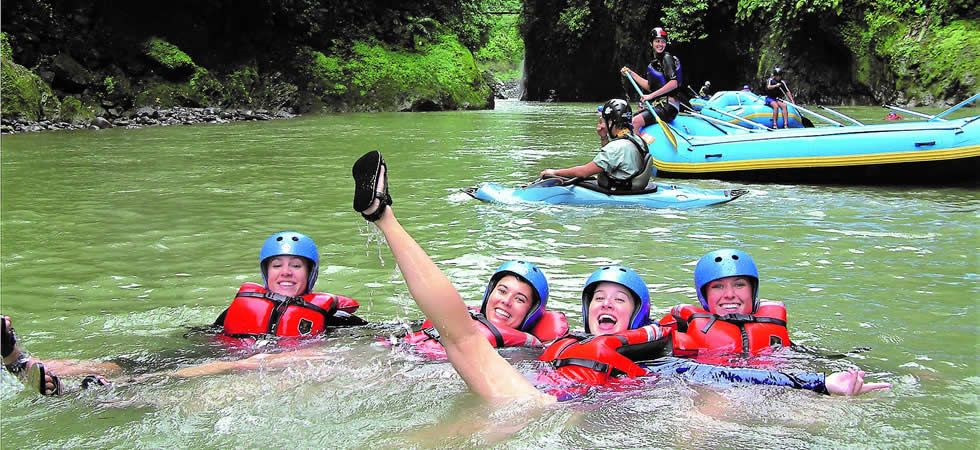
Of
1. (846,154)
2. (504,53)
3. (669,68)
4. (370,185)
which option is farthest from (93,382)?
(504,53)

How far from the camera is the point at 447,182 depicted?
31.9 ft

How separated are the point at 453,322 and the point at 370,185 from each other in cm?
59

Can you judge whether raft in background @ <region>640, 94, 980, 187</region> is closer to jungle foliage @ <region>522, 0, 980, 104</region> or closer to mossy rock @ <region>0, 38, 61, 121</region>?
jungle foliage @ <region>522, 0, 980, 104</region>

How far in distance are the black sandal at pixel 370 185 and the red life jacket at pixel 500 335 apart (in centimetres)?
102

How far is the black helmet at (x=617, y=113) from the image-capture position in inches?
316

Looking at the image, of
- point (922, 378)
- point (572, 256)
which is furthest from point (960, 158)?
point (922, 378)

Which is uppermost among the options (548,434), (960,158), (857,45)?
(857,45)

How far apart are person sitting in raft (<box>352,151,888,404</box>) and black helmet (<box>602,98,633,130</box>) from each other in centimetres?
439

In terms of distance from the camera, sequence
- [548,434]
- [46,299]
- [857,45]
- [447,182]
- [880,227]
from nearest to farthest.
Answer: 1. [548,434]
2. [46,299]
3. [880,227]
4. [447,182]
5. [857,45]

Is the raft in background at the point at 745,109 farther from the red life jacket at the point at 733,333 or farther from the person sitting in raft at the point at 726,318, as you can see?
the red life jacket at the point at 733,333

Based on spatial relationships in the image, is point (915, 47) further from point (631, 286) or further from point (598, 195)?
point (631, 286)

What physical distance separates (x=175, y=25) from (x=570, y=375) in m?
23.1

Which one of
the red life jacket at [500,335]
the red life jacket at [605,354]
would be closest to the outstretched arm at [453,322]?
the red life jacket at [605,354]

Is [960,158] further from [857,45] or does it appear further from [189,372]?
[857,45]
